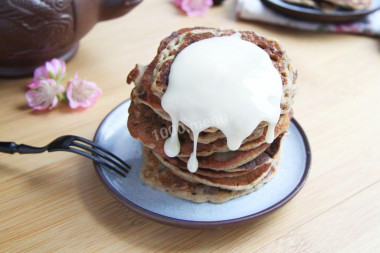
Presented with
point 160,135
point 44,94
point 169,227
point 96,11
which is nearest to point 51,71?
point 44,94

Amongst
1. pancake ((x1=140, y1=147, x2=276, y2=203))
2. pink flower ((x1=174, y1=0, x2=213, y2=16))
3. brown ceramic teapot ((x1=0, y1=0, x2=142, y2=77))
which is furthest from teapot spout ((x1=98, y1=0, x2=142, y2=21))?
pancake ((x1=140, y1=147, x2=276, y2=203))

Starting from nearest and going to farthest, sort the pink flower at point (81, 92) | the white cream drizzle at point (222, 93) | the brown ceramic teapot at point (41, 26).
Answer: the white cream drizzle at point (222, 93) → the brown ceramic teapot at point (41, 26) → the pink flower at point (81, 92)

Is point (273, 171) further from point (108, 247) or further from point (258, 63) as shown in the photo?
point (108, 247)

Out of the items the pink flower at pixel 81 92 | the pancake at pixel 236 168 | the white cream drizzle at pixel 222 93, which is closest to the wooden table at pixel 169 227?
the pink flower at pixel 81 92

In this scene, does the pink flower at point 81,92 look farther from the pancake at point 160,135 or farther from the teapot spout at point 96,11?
the pancake at point 160,135

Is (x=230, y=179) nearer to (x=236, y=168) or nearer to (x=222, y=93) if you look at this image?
(x=236, y=168)

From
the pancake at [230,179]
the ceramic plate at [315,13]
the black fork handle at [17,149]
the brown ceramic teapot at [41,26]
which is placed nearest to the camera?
the pancake at [230,179]
